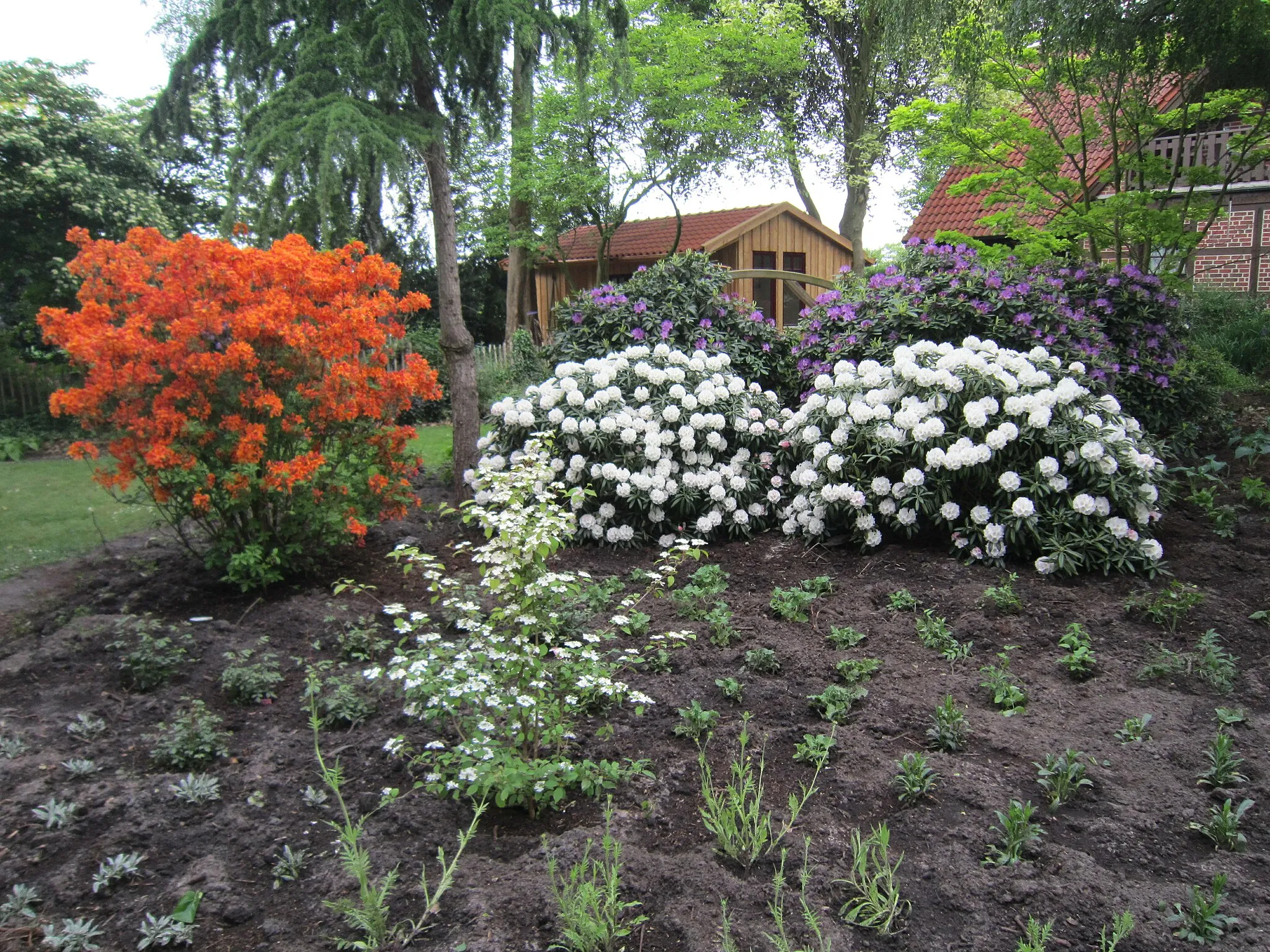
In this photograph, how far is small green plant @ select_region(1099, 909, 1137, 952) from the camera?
6.70 ft

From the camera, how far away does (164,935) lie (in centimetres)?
222

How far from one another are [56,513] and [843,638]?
22.7 ft

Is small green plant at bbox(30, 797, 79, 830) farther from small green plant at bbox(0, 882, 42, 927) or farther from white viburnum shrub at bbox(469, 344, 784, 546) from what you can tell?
white viburnum shrub at bbox(469, 344, 784, 546)

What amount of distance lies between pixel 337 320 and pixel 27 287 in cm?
1249

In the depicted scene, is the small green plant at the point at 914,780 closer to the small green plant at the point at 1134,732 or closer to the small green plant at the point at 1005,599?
the small green plant at the point at 1134,732

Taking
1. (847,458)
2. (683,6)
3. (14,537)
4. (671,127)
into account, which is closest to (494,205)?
(671,127)

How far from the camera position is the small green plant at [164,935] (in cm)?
222

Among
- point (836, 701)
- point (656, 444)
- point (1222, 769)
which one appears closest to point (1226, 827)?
point (1222, 769)

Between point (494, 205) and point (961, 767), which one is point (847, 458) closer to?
point (961, 767)

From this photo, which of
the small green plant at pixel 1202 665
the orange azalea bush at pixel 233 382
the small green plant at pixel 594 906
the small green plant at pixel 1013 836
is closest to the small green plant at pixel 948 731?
the small green plant at pixel 1013 836

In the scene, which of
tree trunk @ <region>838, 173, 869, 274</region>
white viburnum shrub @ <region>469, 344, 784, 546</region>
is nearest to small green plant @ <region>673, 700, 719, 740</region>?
white viburnum shrub @ <region>469, 344, 784, 546</region>

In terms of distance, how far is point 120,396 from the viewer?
4535mm

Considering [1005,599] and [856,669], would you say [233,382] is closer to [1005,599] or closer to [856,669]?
[856,669]

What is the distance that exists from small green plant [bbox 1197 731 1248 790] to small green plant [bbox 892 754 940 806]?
0.86 metres
